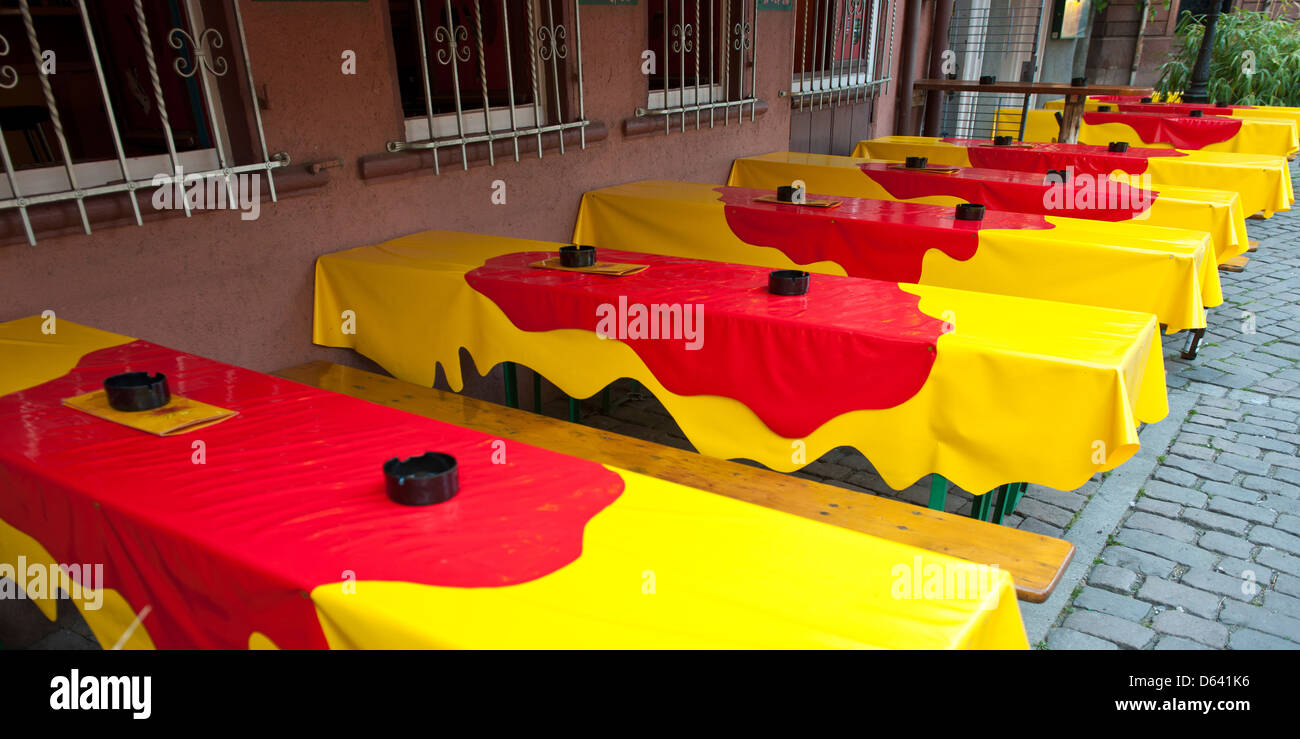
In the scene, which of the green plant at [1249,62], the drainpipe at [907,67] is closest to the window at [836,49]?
the drainpipe at [907,67]

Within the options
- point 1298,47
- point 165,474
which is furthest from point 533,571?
point 1298,47

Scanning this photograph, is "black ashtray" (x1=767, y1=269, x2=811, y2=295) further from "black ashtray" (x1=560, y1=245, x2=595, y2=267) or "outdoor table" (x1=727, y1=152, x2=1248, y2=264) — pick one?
"outdoor table" (x1=727, y1=152, x2=1248, y2=264)

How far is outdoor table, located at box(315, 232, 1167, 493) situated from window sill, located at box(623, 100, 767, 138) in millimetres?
1847

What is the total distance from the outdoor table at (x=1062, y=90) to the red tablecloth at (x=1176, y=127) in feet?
3.15

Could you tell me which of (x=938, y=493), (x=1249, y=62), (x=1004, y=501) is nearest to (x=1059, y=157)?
(x=1004, y=501)

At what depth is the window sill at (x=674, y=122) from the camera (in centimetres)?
523

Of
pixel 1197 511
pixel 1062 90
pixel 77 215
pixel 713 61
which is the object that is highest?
pixel 713 61

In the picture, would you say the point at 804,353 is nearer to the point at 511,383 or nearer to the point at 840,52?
the point at 511,383

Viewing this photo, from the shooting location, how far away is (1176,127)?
9.05 metres

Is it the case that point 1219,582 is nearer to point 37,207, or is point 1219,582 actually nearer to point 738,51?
point 37,207

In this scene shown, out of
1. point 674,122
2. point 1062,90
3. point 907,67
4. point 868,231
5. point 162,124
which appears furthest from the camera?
point 907,67

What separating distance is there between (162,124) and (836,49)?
625 cm

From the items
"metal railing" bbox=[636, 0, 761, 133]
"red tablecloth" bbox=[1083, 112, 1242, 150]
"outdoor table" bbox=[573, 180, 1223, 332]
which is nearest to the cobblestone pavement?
"outdoor table" bbox=[573, 180, 1223, 332]

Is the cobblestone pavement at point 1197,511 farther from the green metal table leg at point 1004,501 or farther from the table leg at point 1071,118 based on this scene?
the table leg at point 1071,118
